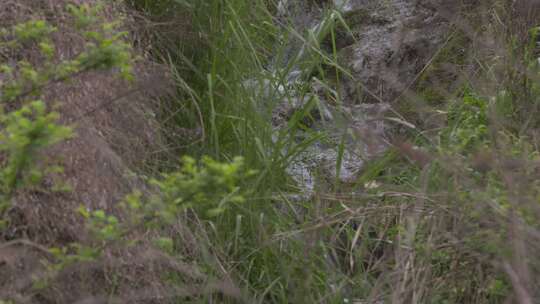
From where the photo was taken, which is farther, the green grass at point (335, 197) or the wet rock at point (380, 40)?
the wet rock at point (380, 40)

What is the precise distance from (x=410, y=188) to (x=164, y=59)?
40.5 inches

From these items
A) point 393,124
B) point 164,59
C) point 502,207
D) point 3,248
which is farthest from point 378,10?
point 3,248

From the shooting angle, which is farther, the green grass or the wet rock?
the wet rock

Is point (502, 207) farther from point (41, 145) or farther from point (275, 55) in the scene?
point (275, 55)

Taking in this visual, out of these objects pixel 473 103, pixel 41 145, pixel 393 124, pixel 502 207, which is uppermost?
pixel 41 145

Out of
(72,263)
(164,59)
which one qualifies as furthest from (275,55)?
(72,263)

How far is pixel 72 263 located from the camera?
1.63 m

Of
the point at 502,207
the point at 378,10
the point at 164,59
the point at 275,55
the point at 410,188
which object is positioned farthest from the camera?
the point at 378,10

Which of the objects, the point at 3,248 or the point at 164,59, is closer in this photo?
the point at 3,248

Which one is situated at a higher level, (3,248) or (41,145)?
(41,145)

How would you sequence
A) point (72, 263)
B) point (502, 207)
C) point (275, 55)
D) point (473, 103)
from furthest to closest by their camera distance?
point (275, 55), point (473, 103), point (502, 207), point (72, 263)

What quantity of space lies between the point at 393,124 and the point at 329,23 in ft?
2.61

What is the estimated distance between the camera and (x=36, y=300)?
204 centimetres

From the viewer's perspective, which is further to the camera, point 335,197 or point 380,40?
point 380,40
